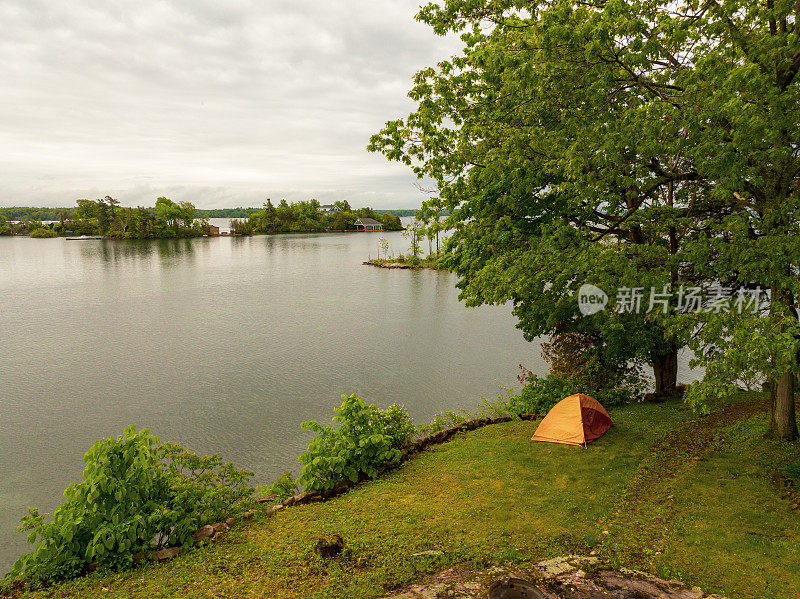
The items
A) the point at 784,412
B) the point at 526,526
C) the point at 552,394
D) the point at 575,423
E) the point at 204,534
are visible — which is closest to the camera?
the point at 526,526

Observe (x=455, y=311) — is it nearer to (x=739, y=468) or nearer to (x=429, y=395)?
(x=429, y=395)

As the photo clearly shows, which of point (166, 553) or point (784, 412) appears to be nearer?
point (166, 553)

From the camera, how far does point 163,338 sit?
3105cm

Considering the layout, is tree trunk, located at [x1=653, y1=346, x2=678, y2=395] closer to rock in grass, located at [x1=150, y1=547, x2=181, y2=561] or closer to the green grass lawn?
the green grass lawn

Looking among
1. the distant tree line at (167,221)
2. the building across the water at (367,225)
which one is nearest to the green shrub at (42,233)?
the distant tree line at (167,221)

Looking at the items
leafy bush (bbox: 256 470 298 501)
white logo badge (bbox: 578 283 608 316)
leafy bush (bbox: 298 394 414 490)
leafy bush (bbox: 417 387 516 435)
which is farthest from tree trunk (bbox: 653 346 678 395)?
leafy bush (bbox: 256 470 298 501)

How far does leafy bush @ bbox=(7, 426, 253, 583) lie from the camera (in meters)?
7.55

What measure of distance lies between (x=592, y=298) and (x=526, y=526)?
24.2ft

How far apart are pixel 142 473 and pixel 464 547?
239 inches

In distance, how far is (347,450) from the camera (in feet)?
37.1

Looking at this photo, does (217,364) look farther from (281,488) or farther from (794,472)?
(794,472)

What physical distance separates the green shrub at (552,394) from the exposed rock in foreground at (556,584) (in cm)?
943

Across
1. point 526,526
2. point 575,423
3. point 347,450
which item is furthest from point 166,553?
point 575,423

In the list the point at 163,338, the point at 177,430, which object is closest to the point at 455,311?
the point at 163,338
